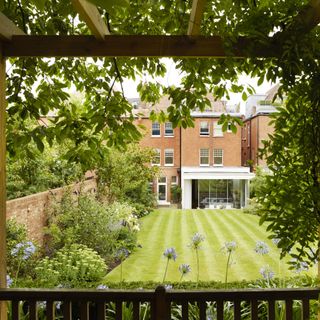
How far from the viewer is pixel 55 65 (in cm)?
246

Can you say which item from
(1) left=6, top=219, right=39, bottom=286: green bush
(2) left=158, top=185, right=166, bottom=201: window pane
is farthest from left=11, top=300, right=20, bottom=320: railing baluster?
(2) left=158, top=185, right=166, bottom=201: window pane

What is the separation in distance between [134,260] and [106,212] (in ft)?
3.74

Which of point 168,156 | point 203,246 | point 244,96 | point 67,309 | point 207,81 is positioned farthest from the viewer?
point 168,156

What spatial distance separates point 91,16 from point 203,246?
8357mm

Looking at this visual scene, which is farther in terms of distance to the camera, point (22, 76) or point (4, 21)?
point (22, 76)

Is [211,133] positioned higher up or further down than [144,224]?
higher up

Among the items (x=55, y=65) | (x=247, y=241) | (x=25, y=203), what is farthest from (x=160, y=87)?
(x=247, y=241)

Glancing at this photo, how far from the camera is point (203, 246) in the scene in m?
9.20

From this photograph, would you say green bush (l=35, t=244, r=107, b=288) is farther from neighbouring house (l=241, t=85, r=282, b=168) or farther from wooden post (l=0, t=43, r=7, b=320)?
neighbouring house (l=241, t=85, r=282, b=168)

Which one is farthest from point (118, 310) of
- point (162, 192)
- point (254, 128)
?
point (254, 128)

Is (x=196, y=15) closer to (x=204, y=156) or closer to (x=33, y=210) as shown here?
(x=33, y=210)

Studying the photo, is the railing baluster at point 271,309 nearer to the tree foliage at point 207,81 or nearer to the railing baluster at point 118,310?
the tree foliage at point 207,81

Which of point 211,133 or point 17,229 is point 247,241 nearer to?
point 17,229

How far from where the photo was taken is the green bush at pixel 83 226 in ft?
23.3
